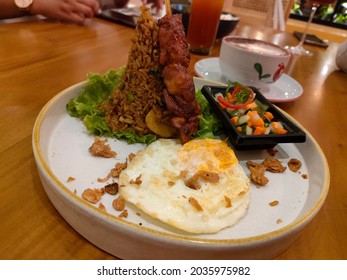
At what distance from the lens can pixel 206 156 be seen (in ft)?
4.43

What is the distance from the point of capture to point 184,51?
1.47 metres

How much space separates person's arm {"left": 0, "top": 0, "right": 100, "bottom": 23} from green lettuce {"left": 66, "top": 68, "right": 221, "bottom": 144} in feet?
6.06

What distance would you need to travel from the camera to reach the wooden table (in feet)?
3.30

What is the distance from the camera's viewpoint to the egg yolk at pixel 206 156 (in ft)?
4.29

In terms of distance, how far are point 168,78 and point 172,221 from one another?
0.71 metres

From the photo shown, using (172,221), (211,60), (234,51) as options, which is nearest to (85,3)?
(211,60)

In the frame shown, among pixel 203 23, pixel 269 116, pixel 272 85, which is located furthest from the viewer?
pixel 203 23

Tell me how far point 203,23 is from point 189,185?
7.23ft

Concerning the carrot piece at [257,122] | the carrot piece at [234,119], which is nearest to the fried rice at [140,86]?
the carrot piece at [234,119]

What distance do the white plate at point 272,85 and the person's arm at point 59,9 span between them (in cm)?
165

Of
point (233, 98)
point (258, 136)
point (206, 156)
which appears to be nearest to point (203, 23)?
point (233, 98)

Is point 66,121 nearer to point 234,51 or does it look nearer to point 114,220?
point 114,220

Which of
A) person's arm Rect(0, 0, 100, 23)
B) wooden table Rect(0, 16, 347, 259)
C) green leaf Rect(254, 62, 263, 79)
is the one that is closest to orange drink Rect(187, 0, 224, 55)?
wooden table Rect(0, 16, 347, 259)

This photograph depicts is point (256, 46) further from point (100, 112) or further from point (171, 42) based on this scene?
point (100, 112)
